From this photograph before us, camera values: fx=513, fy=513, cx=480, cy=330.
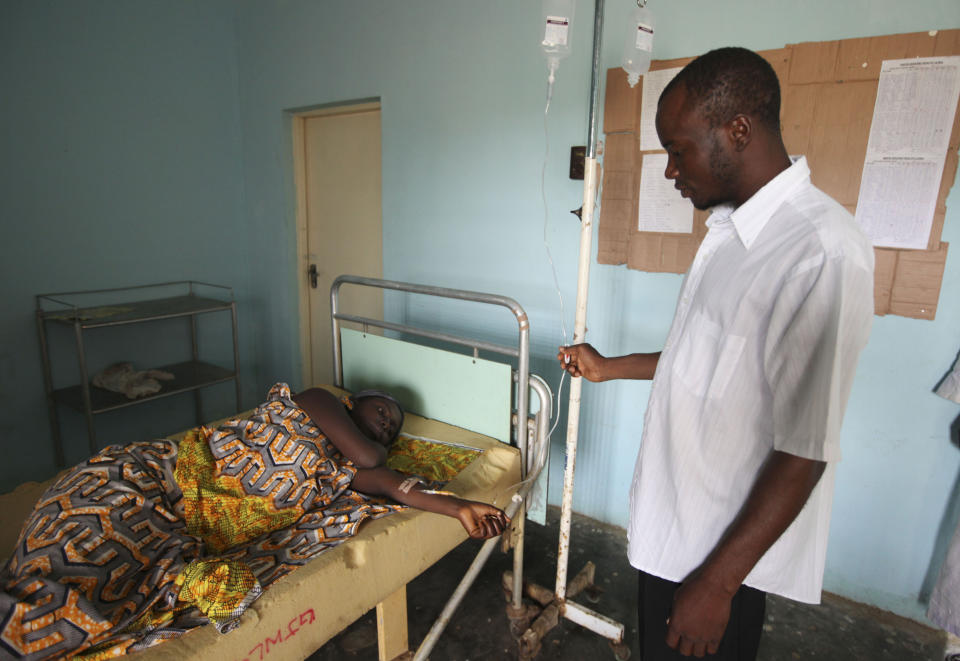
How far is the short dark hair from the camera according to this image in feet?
2.91

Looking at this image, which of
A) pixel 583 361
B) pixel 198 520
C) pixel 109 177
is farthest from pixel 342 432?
pixel 109 177

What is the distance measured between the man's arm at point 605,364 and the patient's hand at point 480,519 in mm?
501

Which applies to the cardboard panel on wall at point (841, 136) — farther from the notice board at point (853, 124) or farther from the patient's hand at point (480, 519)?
Answer: the patient's hand at point (480, 519)

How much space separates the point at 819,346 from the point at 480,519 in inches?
41.3

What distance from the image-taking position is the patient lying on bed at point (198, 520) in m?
1.07

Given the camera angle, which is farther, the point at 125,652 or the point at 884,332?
the point at 884,332

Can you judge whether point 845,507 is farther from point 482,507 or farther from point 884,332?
point 482,507

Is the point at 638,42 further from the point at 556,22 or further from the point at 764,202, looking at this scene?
the point at 764,202

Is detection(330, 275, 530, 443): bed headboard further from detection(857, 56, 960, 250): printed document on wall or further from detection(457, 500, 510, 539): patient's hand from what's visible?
detection(857, 56, 960, 250): printed document on wall

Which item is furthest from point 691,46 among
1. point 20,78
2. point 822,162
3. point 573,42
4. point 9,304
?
point 9,304

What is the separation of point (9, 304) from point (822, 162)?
151 inches

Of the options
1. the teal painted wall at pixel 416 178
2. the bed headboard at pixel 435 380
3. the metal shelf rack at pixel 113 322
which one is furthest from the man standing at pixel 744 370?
the metal shelf rack at pixel 113 322

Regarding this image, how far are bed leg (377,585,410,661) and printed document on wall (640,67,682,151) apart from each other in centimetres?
193

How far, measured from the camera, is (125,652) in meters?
1.06
